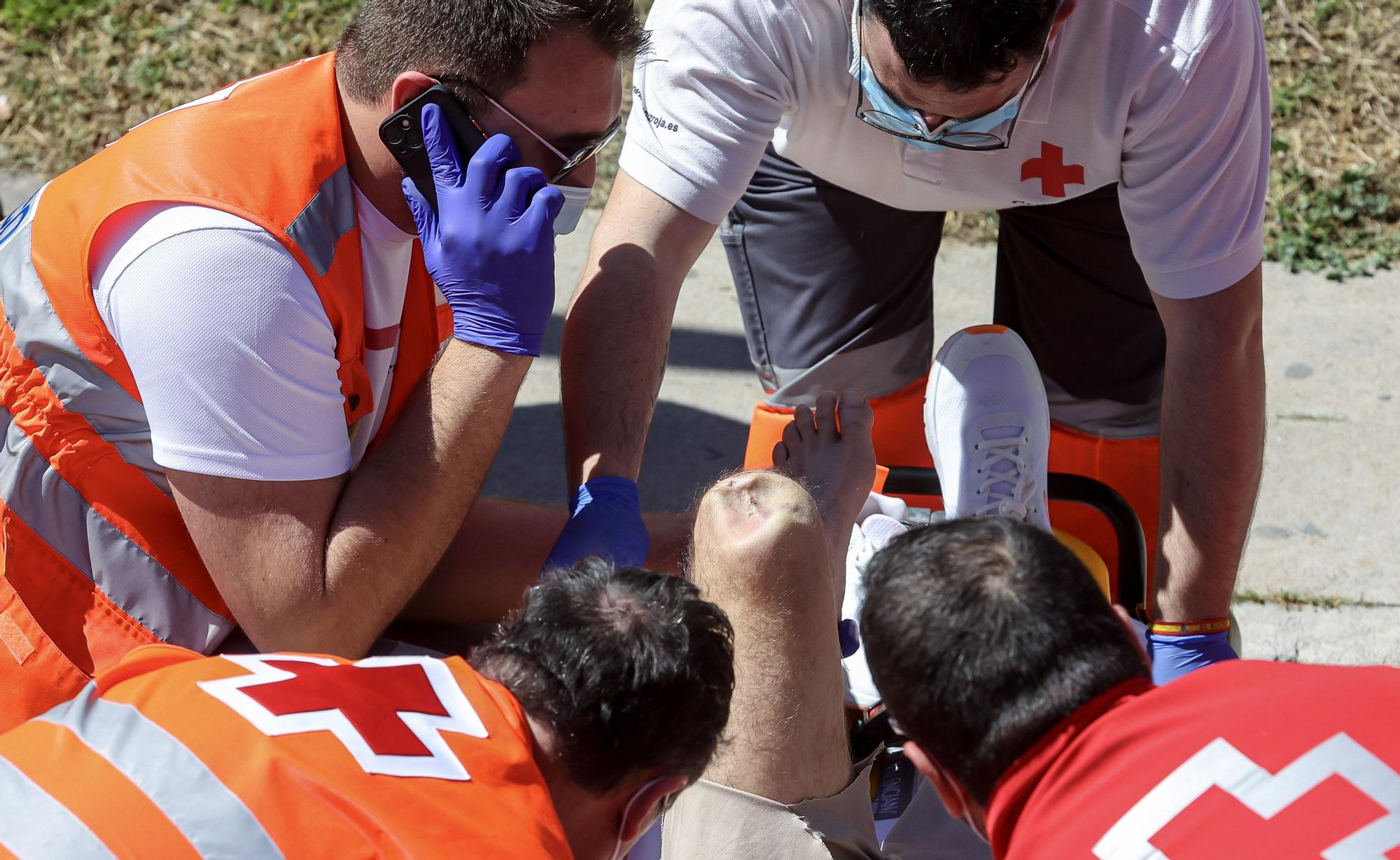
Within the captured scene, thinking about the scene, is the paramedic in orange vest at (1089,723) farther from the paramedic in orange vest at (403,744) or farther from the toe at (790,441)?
the toe at (790,441)

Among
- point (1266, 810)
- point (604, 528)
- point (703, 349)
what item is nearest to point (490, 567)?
point (604, 528)

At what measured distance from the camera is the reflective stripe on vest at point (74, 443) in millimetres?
1616


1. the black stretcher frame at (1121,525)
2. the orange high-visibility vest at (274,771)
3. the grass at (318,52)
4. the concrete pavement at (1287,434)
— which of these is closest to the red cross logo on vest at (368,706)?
the orange high-visibility vest at (274,771)

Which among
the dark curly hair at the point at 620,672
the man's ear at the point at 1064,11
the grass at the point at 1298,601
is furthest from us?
the grass at the point at 1298,601

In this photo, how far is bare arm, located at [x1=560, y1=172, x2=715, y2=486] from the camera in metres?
2.09

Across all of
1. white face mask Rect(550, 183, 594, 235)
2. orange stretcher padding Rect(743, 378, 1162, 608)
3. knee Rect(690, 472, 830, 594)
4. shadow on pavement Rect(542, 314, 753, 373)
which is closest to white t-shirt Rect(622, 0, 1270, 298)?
white face mask Rect(550, 183, 594, 235)

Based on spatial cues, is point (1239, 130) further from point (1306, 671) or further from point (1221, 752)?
point (1221, 752)

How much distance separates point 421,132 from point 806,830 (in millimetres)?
1082

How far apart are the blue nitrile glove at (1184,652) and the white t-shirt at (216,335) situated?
1466 mm

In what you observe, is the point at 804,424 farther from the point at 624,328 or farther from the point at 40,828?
the point at 40,828

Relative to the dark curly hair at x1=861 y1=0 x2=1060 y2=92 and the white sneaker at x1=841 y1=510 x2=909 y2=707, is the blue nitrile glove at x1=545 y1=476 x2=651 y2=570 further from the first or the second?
the dark curly hair at x1=861 y1=0 x2=1060 y2=92

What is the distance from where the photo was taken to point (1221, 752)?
1.11 meters

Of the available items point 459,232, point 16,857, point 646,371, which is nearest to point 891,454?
point 646,371

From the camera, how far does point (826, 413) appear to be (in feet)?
7.52
